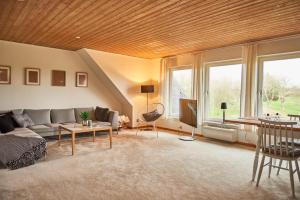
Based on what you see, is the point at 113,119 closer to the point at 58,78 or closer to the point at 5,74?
the point at 58,78

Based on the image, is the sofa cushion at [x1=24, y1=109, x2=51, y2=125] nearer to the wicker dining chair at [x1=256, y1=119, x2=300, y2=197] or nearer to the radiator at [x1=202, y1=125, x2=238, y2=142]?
the radiator at [x1=202, y1=125, x2=238, y2=142]

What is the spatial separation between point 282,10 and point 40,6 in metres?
3.40

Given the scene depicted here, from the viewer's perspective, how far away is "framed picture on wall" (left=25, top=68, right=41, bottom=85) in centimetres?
544

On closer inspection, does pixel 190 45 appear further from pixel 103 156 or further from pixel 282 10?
pixel 103 156

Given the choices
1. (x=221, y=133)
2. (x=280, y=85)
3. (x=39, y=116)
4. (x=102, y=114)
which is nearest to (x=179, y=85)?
(x=221, y=133)

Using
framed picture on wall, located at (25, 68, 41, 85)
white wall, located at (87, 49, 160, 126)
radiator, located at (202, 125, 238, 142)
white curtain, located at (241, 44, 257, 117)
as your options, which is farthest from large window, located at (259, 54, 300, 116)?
framed picture on wall, located at (25, 68, 41, 85)

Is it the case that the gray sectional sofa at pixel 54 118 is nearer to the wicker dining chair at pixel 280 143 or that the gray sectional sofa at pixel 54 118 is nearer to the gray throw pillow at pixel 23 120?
the gray throw pillow at pixel 23 120

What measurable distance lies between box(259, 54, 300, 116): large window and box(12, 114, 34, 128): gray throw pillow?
209 inches

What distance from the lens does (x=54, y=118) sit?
5.60 m

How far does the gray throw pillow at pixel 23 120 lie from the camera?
15.4ft

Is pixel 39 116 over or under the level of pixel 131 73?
under

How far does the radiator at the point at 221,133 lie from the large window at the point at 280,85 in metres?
0.79

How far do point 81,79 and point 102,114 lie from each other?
4.09ft

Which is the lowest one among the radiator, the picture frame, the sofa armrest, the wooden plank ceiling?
the radiator
